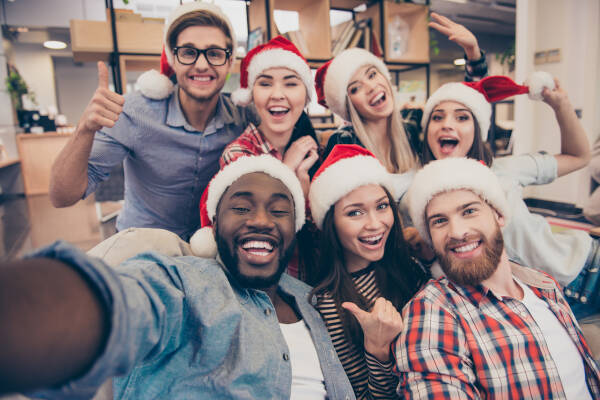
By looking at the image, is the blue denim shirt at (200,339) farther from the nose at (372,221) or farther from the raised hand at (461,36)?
the raised hand at (461,36)

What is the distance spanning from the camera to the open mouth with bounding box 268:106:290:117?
1.66 m

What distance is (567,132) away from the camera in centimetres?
191

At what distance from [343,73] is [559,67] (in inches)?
132

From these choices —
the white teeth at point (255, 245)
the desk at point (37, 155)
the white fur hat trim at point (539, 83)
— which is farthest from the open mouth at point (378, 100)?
the desk at point (37, 155)

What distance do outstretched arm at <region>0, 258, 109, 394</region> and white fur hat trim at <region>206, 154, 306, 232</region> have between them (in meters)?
0.78

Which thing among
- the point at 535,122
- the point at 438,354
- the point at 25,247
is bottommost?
the point at 25,247

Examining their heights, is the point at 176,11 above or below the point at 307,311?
above

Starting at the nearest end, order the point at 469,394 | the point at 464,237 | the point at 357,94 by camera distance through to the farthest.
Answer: the point at 469,394 → the point at 464,237 → the point at 357,94

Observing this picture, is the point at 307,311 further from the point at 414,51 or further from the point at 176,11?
the point at 414,51

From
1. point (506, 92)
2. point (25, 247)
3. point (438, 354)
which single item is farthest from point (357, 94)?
point (25, 247)

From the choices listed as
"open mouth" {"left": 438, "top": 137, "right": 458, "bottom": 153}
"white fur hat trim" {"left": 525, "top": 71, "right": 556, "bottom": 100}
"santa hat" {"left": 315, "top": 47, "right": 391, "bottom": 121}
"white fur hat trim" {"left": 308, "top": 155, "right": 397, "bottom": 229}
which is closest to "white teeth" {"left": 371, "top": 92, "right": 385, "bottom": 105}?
"santa hat" {"left": 315, "top": 47, "right": 391, "bottom": 121}

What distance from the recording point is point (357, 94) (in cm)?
192

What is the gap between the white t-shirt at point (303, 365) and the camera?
1135 millimetres

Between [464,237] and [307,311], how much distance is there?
1.82ft
